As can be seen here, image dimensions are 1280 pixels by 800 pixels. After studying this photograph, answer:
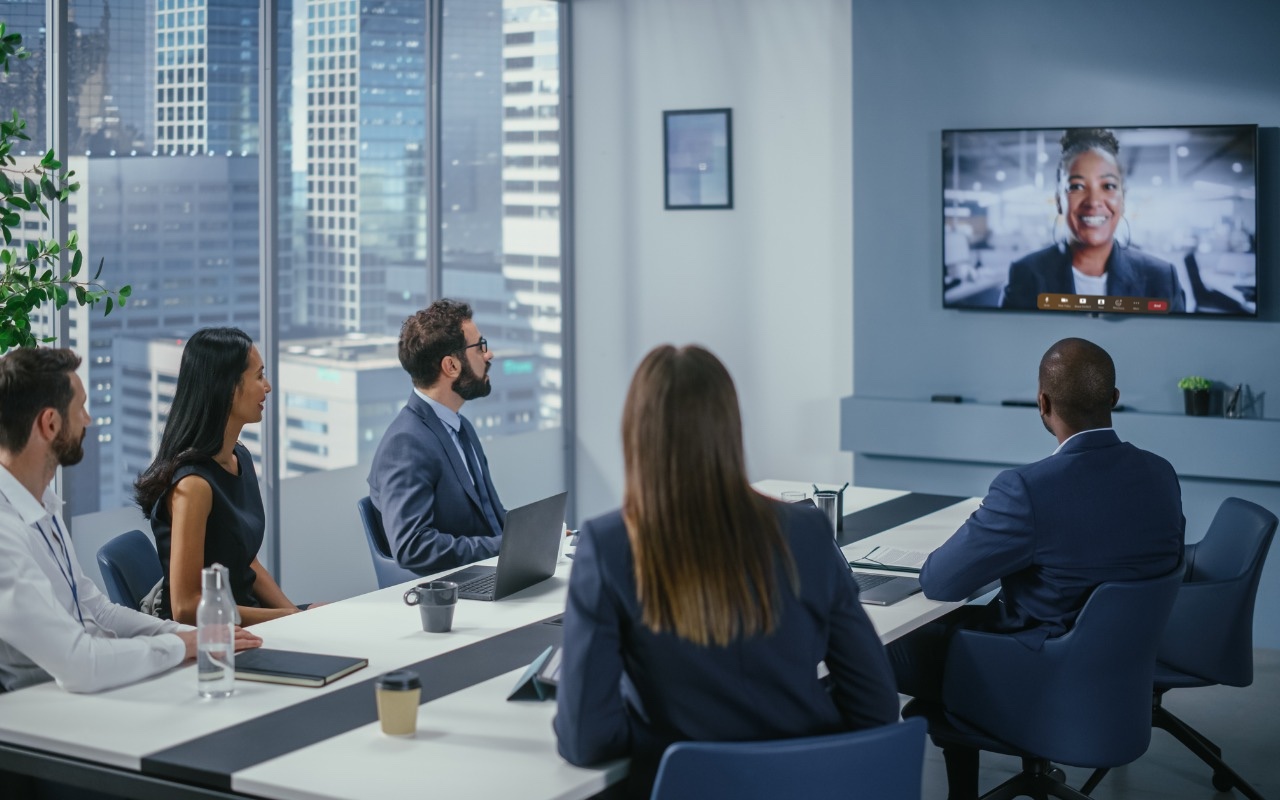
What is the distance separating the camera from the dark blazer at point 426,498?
3969 millimetres

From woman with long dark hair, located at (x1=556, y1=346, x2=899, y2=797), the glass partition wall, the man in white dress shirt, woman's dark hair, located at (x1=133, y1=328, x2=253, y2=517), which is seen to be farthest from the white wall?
woman with long dark hair, located at (x1=556, y1=346, x2=899, y2=797)

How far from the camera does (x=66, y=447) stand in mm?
2814

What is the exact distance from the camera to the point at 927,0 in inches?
249

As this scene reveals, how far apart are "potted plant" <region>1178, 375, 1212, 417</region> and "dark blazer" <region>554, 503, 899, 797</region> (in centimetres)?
398

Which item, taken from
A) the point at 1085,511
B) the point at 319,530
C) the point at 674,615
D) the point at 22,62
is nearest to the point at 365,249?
the point at 319,530

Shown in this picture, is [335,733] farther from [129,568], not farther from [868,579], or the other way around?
[868,579]

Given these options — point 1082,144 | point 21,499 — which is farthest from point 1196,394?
point 21,499

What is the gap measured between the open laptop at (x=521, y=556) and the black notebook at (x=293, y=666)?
564 mm

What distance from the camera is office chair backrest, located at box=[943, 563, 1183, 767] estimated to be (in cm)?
321

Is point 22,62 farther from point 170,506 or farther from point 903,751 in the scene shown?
point 903,751

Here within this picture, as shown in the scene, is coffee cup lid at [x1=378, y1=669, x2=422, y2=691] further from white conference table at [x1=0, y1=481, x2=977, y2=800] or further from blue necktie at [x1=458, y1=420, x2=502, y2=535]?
blue necktie at [x1=458, y1=420, x2=502, y2=535]

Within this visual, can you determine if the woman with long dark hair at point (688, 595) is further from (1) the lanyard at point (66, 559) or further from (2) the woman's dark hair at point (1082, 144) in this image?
(2) the woman's dark hair at point (1082, 144)

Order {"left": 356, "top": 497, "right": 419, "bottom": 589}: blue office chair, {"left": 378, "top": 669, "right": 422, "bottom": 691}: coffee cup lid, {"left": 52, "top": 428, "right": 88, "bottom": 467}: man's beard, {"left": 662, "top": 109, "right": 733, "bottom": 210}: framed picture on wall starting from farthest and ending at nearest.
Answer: {"left": 662, "top": 109, "right": 733, "bottom": 210}: framed picture on wall < {"left": 356, "top": 497, "right": 419, "bottom": 589}: blue office chair < {"left": 52, "top": 428, "right": 88, "bottom": 467}: man's beard < {"left": 378, "top": 669, "right": 422, "bottom": 691}: coffee cup lid

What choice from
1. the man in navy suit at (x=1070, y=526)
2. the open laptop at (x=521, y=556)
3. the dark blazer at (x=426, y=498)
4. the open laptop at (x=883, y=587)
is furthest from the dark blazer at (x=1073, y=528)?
the dark blazer at (x=426, y=498)
